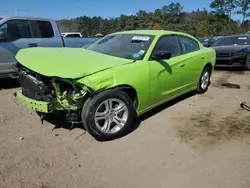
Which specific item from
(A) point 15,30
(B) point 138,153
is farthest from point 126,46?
(A) point 15,30

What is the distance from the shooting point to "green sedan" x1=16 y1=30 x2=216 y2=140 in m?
3.14

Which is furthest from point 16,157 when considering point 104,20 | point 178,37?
point 104,20

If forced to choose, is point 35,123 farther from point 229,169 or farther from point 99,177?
point 229,169

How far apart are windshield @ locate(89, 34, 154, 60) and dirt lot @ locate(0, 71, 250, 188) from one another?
1.18 metres

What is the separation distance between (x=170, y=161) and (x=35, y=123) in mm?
2337

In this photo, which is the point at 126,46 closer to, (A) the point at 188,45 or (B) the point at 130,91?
(B) the point at 130,91

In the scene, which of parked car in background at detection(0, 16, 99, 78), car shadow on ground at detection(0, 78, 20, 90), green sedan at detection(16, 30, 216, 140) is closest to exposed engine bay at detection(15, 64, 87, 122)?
green sedan at detection(16, 30, 216, 140)

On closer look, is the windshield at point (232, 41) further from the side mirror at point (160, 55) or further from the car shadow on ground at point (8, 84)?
the car shadow on ground at point (8, 84)

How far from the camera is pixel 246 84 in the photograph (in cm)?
711

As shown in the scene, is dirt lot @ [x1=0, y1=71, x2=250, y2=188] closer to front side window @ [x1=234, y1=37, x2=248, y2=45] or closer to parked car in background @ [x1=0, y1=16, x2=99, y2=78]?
parked car in background @ [x1=0, y1=16, x2=99, y2=78]

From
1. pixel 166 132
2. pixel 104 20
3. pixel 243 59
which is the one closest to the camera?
pixel 166 132

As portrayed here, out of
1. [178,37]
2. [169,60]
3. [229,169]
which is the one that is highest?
[178,37]

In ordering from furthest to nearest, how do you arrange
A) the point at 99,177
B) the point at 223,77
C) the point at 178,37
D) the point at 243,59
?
the point at 243,59 → the point at 223,77 → the point at 178,37 → the point at 99,177

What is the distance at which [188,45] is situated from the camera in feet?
16.9
